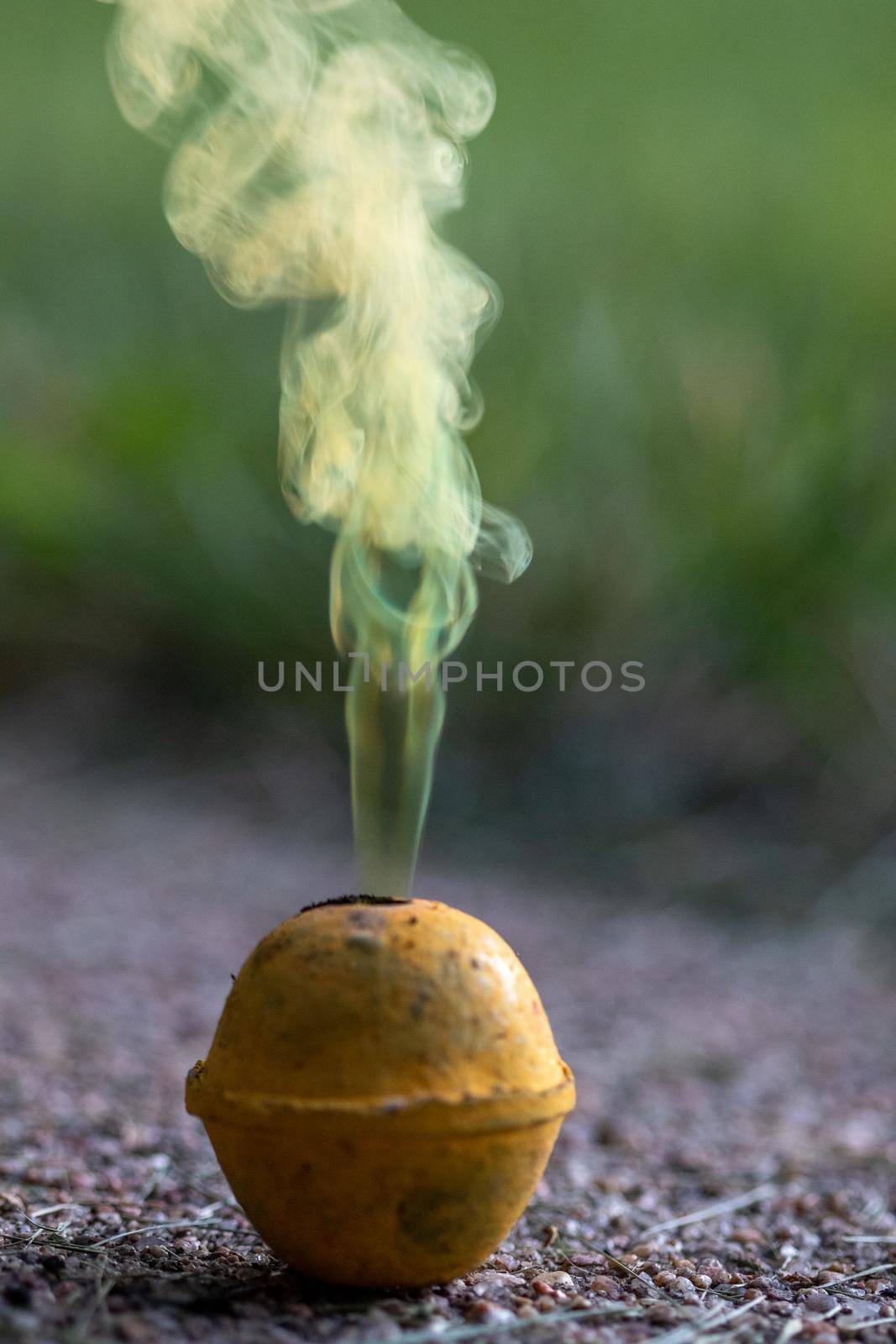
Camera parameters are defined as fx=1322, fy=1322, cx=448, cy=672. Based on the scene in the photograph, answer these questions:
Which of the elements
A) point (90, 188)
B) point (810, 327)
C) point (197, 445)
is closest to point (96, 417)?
point (197, 445)

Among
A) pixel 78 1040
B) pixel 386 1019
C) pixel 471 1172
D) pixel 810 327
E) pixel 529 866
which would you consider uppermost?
pixel 810 327

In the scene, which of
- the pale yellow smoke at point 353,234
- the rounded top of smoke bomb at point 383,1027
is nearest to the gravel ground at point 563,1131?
the rounded top of smoke bomb at point 383,1027

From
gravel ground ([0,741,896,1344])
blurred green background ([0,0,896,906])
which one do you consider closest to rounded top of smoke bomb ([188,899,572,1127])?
gravel ground ([0,741,896,1344])

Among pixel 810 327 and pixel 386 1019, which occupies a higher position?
pixel 810 327

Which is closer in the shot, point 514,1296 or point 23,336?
point 514,1296

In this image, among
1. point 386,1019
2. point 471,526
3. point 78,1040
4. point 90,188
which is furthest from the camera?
point 90,188

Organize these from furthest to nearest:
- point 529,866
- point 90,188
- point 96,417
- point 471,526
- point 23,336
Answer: point 90,188 → point 23,336 → point 96,417 → point 529,866 → point 471,526

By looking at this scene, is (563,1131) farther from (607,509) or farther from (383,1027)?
(607,509)

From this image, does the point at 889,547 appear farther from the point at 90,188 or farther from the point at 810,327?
the point at 90,188

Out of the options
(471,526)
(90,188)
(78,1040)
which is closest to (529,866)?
(78,1040)
